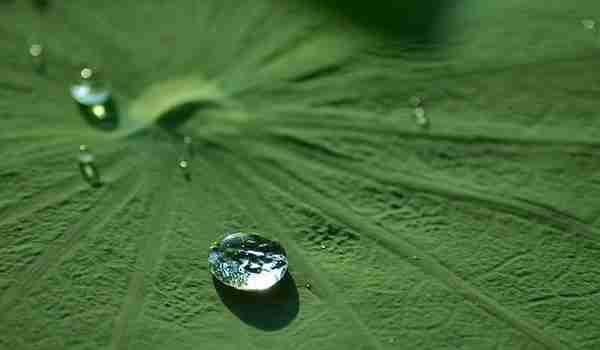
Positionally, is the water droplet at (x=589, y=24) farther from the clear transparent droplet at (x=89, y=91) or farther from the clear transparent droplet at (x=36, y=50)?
the clear transparent droplet at (x=36, y=50)

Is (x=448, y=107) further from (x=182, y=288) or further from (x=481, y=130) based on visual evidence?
(x=182, y=288)

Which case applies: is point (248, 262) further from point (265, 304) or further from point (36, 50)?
point (36, 50)

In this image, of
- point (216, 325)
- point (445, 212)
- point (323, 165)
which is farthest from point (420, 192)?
point (216, 325)

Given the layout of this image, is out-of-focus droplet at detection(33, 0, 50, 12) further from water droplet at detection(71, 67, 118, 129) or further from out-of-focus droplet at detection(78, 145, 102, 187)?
out-of-focus droplet at detection(78, 145, 102, 187)

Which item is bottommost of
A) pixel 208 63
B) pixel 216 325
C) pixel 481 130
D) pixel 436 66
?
pixel 216 325

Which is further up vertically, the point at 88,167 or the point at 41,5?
the point at 41,5

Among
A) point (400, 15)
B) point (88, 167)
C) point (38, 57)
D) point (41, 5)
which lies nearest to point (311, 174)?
point (88, 167)

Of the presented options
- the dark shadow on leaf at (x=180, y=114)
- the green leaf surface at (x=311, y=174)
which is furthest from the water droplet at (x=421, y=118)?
the dark shadow on leaf at (x=180, y=114)
